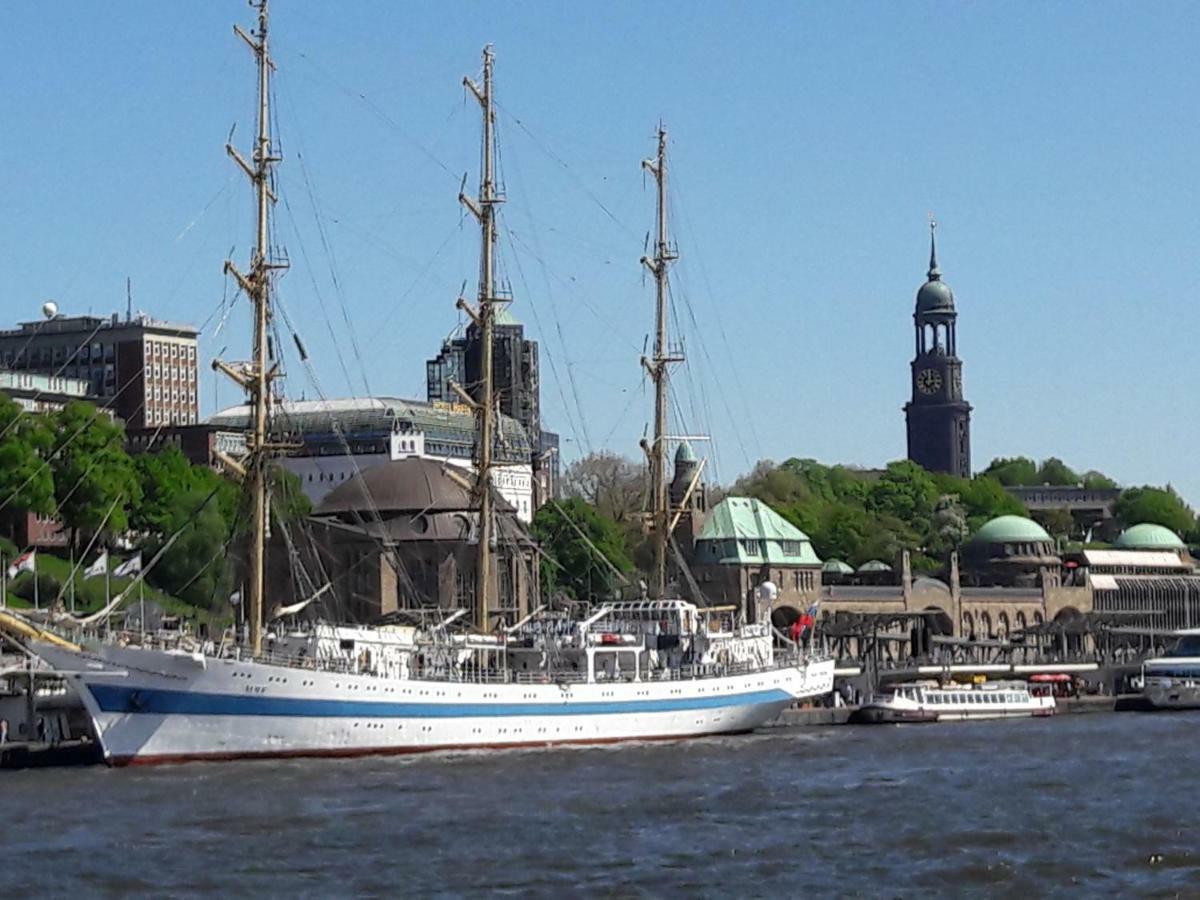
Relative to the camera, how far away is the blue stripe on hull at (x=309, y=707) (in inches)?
3497

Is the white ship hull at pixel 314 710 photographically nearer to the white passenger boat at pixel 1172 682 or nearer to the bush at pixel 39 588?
the white passenger boat at pixel 1172 682

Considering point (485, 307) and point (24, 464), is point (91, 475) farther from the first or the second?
point (485, 307)

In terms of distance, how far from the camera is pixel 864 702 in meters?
127

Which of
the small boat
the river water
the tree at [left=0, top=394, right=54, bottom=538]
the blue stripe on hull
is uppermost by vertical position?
the tree at [left=0, top=394, right=54, bottom=538]

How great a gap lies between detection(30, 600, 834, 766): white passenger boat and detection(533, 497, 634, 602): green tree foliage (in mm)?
59052

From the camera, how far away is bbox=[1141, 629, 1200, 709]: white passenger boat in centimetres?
14000

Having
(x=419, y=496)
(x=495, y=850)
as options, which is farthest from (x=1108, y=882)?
(x=419, y=496)

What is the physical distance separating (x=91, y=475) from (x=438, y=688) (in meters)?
58.2

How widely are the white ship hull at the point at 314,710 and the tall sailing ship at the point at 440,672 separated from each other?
0.17 ft

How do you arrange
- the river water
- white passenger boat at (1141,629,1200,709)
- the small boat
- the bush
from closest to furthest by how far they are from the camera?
the river water < the small boat < the bush < white passenger boat at (1141,629,1200,709)

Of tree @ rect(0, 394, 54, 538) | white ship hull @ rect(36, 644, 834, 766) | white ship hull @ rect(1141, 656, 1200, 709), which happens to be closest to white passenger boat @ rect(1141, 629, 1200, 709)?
white ship hull @ rect(1141, 656, 1200, 709)

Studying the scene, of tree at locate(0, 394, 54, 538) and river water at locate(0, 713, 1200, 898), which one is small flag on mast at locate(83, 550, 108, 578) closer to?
tree at locate(0, 394, 54, 538)

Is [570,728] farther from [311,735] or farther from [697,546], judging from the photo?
[697,546]

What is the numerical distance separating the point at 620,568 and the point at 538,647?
76.6 m
